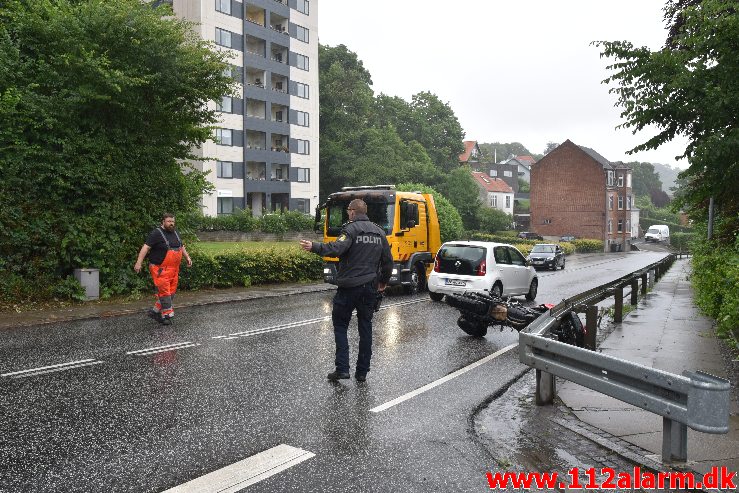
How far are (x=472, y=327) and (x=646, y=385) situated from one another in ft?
18.5

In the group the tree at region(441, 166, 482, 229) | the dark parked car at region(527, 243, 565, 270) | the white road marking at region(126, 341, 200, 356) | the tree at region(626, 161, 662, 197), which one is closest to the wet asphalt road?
the white road marking at region(126, 341, 200, 356)

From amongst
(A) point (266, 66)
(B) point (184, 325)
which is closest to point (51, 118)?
(B) point (184, 325)

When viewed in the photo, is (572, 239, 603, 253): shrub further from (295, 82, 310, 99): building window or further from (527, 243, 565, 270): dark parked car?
(295, 82, 310, 99): building window

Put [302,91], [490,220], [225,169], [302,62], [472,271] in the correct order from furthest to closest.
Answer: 1. [490,220]
2. [302,91]
3. [302,62]
4. [225,169]
5. [472,271]

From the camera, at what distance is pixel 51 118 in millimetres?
12609

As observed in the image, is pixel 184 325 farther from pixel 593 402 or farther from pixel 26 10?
pixel 26 10

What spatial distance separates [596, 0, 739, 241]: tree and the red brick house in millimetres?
67755

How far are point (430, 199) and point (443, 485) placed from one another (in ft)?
48.8

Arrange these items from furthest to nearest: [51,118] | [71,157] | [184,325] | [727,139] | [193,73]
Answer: [193,73] < [71,157] < [51,118] < [184,325] < [727,139]

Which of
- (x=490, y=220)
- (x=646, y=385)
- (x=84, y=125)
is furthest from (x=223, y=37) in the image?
(x=646, y=385)

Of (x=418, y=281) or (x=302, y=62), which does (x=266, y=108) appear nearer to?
(x=302, y=62)

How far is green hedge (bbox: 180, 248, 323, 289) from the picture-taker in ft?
54.1

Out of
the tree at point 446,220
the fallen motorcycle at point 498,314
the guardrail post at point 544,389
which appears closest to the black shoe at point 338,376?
the guardrail post at point 544,389

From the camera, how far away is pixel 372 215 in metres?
16.6
